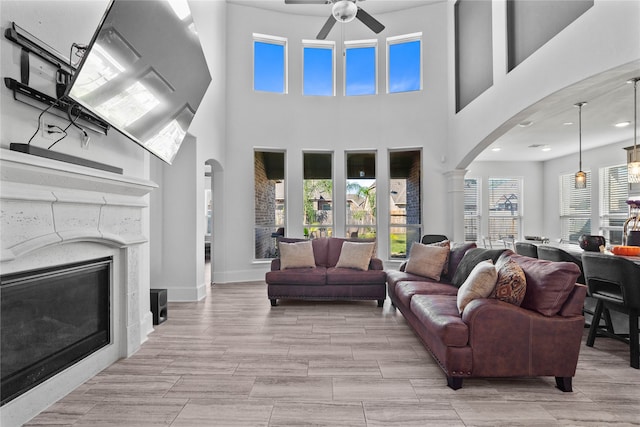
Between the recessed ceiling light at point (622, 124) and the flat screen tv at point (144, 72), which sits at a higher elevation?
the recessed ceiling light at point (622, 124)

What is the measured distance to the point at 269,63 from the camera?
6.71 m

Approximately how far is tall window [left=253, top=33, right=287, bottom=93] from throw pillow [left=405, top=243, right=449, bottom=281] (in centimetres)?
435

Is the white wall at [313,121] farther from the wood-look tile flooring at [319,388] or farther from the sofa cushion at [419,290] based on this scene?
the wood-look tile flooring at [319,388]

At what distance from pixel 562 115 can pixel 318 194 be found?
4293mm

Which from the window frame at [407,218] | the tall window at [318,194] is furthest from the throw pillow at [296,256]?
the window frame at [407,218]

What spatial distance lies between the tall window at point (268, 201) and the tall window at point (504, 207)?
590 cm

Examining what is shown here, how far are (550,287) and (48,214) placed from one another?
3.37 m

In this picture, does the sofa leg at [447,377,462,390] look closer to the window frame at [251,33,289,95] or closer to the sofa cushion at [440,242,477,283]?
the sofa cushion at [440,242,477,283]

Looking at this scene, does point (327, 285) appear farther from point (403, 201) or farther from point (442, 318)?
point (403, 201)

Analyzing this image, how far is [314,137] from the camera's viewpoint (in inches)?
266

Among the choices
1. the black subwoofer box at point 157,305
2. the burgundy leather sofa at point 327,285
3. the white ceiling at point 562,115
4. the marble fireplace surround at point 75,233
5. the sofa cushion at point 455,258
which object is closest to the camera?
the marble fireplace surround at point 75,233

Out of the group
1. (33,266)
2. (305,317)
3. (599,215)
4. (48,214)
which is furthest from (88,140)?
(599,215)

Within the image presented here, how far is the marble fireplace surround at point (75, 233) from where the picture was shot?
73.0 inches

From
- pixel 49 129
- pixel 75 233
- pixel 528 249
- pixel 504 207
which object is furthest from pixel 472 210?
pixel 49 129
